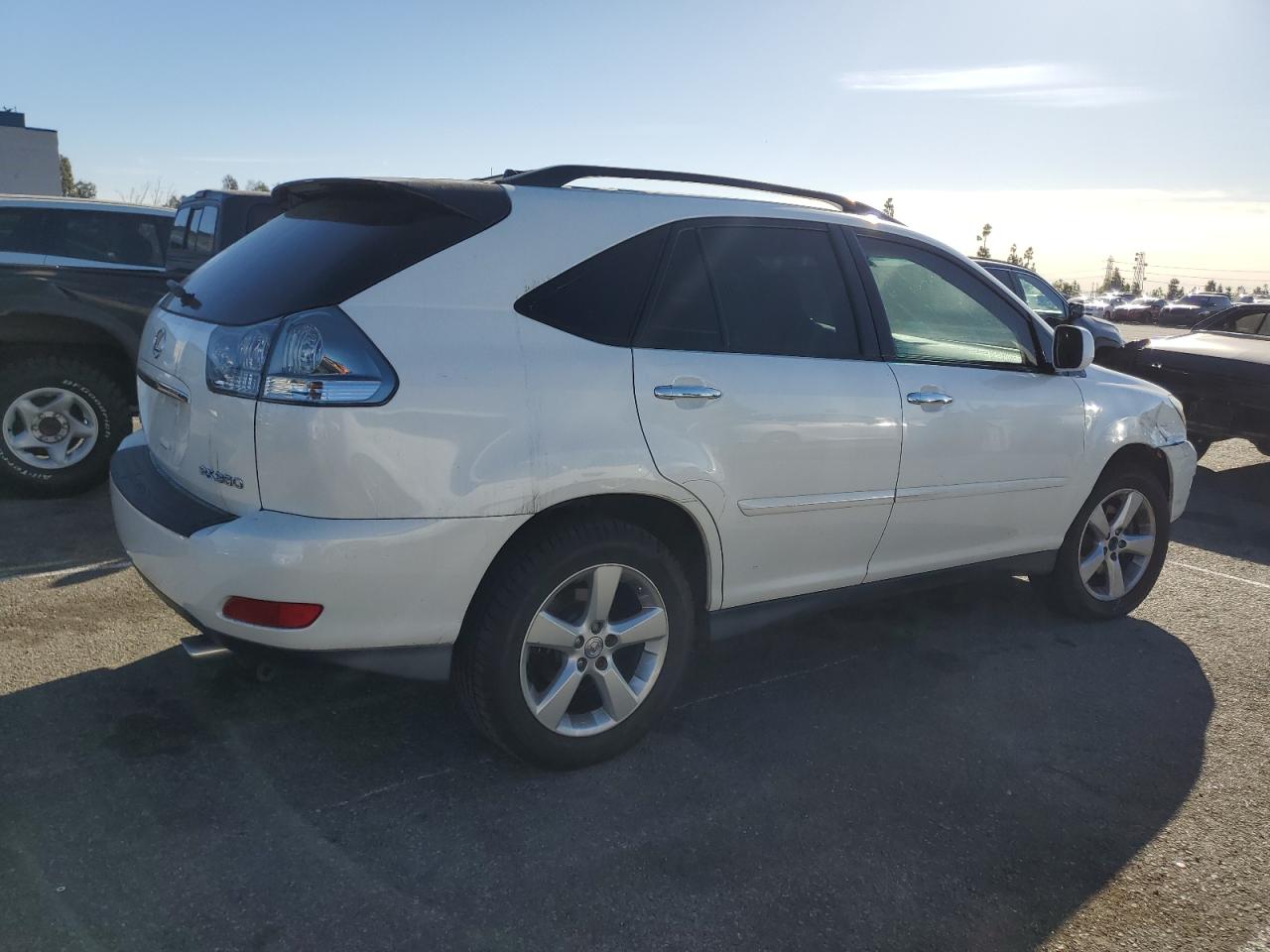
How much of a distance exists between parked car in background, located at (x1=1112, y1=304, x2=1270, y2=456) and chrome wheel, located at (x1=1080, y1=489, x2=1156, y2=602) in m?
3.86

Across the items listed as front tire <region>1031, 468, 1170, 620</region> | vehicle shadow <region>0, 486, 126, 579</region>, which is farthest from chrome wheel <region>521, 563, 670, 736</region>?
vehicle shadow <region>0, 486, 126, 579</region>

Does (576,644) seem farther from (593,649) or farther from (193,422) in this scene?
(193,422)

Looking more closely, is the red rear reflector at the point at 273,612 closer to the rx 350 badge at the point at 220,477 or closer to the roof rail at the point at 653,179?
the rx 350 badge at the point at 220,477

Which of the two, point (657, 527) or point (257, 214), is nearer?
point (657, 527)

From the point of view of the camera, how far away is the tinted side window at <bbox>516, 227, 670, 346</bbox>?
301 cm

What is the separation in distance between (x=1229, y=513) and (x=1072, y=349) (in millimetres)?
4406

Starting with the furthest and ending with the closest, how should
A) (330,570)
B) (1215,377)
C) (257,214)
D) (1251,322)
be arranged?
(1251,322) → (1215,377) → (257,214) → (330,570)

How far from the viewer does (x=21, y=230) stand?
6.11 meters

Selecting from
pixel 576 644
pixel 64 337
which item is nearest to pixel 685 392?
pixel 576 644

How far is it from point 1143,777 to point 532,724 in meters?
2.08

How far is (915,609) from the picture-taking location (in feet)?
16.6

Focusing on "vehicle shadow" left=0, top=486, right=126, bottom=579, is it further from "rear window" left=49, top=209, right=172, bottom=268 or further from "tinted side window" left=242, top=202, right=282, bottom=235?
"tinted side window" left=242, top=202, right=282, bottom=235

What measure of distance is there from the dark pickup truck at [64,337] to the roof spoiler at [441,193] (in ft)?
9.94

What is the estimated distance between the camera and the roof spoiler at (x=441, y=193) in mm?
2963
